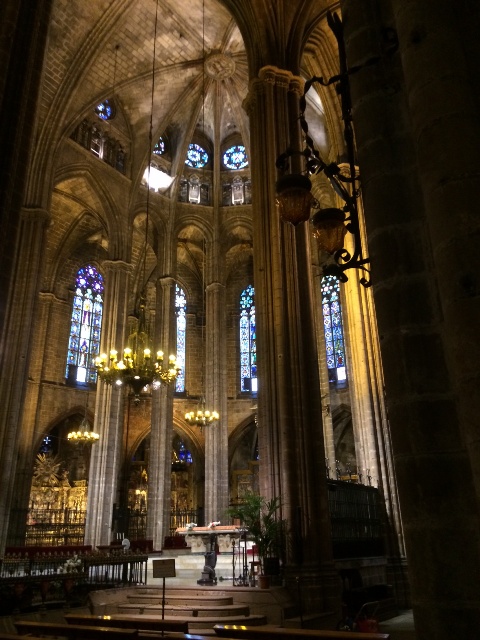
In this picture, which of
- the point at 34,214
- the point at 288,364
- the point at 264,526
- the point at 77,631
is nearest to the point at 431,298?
the point at 77,631

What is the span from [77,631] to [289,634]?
2066 millimetres

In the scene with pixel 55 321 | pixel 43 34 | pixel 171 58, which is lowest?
pixel 43 34

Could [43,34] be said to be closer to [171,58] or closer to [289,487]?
[289,487]

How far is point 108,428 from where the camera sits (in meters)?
18.2

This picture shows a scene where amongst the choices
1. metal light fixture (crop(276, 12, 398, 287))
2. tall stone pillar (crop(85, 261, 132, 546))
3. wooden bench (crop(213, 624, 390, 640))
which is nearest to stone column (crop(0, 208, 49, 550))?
tall stone pillar (crop(85, 261, 132, 546))

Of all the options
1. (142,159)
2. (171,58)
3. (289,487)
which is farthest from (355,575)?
(171,58)

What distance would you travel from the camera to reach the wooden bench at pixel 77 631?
474 cm

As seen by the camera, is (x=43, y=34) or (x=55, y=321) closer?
(x=43, y=34)

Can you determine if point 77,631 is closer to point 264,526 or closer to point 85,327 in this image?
point 264,526

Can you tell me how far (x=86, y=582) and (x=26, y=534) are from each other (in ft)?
43.5

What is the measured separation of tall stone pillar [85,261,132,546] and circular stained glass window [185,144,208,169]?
6709mm

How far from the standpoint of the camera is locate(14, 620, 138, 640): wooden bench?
187 inches

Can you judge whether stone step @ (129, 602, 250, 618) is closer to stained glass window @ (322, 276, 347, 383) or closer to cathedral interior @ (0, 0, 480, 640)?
cathedral interior @ (0, 0, 480, 640)

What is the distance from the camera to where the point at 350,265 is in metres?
5.03
